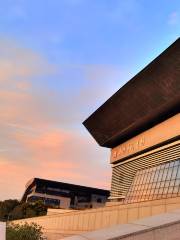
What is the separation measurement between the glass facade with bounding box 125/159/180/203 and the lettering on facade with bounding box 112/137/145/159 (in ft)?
10.4

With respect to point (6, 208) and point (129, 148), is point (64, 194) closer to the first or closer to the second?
point (6, 208)

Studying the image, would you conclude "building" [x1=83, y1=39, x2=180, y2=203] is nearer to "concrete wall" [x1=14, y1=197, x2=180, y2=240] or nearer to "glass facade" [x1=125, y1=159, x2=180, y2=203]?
"glass facade" [x1=125, y1=159, x2=180, y2=203]

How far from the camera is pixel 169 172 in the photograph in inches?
1594

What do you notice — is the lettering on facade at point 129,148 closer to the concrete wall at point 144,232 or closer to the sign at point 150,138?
the sign at point 150,138

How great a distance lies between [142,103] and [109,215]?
24915 millimetres

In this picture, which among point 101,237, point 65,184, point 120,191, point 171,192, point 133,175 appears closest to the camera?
point 101,237

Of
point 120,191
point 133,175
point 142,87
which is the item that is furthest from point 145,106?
point 120,191

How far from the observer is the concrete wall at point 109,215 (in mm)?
17344

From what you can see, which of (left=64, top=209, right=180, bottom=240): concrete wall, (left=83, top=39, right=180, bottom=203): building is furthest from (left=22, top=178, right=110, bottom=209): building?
(left=64, top=209, right=180, bottom=240): concrete wall

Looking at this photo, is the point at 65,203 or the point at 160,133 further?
the point at 65,203

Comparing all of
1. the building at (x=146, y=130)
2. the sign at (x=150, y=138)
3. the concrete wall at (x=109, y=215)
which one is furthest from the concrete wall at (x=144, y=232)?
the sign at (x=150, y=138)

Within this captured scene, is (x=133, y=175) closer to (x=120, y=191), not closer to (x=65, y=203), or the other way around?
(x=120, y=191)

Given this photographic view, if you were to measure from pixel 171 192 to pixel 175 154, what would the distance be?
429 cm

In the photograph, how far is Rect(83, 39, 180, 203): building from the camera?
128 ft
